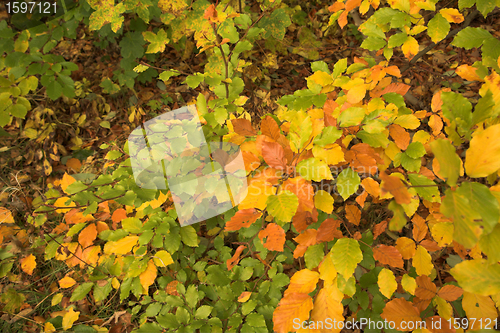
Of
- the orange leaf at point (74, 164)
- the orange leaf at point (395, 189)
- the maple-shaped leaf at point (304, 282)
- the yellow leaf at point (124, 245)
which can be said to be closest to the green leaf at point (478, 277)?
the orange leaf at point (395, 189)

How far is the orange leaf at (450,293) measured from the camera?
0.96 meters

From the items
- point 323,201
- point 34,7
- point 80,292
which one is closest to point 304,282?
point 323,201

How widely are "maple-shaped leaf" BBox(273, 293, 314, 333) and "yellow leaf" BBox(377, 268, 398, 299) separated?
30cm

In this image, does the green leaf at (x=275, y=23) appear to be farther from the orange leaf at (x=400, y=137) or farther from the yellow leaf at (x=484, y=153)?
the yellow leaf at (x=484, y=153)

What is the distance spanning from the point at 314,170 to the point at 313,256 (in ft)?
1.28

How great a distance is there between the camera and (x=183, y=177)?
112 cm

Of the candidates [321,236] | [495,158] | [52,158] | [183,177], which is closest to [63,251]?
[52,158]

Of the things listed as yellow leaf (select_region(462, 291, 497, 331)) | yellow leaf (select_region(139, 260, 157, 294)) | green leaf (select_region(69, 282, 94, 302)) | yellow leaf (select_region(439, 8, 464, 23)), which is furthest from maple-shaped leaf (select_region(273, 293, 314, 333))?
green leaf (select_region(69, 282, 94, 302))

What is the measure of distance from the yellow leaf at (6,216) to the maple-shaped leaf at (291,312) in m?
2.10

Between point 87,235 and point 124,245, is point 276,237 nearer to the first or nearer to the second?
point 124,245

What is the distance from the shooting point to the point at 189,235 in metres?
A: 1.54

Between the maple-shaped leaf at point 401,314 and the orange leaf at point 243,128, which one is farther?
the orange leaf at point 243,128

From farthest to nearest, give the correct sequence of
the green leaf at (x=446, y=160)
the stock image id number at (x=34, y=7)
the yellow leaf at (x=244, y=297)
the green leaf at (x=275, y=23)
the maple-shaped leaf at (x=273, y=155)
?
the stock image id number at (x=34, y=7)
the green leaf at (x=275, y=23)
the yellow leaf at (x=244, y=297)
the maple-shaped leaf at (x=273, y=155)
the green leaf at (x=446, y=160)
